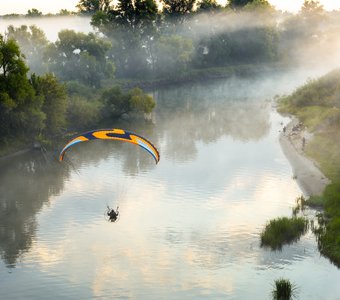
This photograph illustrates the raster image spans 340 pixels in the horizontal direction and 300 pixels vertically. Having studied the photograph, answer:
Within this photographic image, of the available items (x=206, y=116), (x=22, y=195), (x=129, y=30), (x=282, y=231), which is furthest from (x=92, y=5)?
(x=282, y=231)

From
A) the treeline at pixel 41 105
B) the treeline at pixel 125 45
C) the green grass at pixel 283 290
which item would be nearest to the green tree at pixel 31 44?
the treeline at pixel 125 45

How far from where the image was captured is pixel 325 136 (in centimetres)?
8150

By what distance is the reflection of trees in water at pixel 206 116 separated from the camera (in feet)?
316

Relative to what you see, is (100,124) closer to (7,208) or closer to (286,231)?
(7,208)

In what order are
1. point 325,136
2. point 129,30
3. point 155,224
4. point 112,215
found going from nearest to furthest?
point 155,224 < point 112,215 < point 325,136 < point 129,30

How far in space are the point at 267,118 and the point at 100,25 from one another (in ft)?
233

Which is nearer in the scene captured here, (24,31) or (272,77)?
(24,31)

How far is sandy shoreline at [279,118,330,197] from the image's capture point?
203 feet

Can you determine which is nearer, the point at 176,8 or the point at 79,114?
the point at 79,114

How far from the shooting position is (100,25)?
165 metres

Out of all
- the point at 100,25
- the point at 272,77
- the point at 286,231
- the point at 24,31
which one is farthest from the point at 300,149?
the point at 272,77

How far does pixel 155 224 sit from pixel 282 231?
11709 mm

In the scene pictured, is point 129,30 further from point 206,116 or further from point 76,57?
point 206,116

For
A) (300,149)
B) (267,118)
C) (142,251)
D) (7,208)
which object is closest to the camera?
(142,251)
